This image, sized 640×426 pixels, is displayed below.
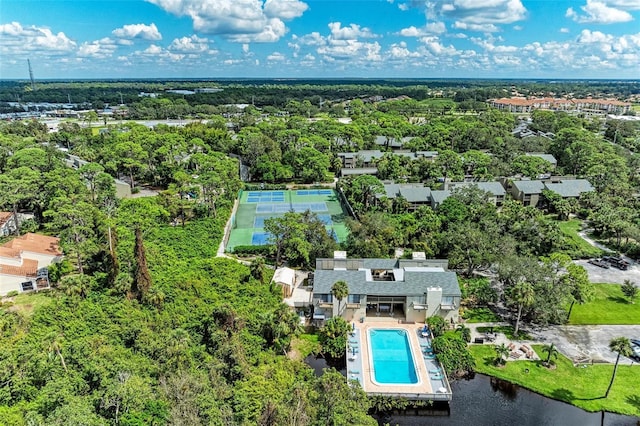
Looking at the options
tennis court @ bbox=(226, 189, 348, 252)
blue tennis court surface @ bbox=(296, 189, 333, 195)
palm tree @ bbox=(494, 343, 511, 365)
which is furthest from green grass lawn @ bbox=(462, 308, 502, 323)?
blue tennis court surface @ bbox=(296, 189, 333, 195)

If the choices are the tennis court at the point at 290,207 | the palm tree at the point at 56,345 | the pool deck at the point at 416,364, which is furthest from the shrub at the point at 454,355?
the tennis court at the point at 290,207

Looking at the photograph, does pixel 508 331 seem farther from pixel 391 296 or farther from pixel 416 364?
pixel 391 296

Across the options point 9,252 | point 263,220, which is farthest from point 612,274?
point 9,252

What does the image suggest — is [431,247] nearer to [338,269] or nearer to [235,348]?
[338,269]

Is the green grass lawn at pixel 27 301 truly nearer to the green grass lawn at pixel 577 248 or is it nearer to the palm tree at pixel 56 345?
the palm tree at pixel 56 345

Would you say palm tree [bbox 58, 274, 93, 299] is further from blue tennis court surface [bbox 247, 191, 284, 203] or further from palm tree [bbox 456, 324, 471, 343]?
blue tennis court surface [bbox 247, 191, 284, 203]

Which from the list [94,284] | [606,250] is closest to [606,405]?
[606,250]
